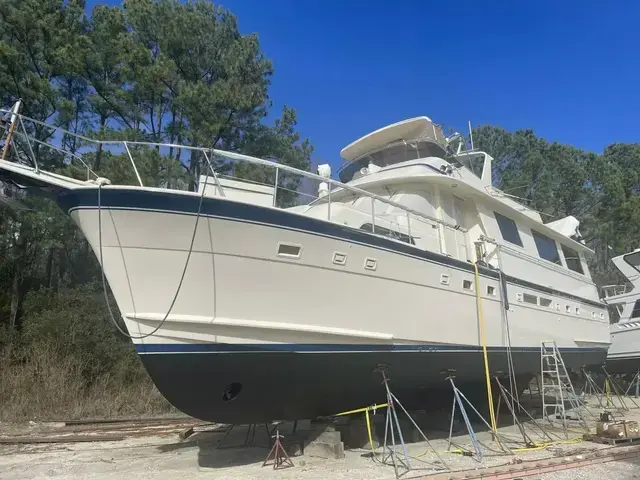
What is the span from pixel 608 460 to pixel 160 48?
16078mm

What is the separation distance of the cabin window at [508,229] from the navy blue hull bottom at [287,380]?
9.74 ft

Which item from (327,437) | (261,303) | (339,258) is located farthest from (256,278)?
(327,437)

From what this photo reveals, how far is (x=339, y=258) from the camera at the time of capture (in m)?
5.82

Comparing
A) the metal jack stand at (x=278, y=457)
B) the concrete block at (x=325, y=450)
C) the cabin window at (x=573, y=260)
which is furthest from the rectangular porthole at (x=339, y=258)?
the cabin window at (x=573, y=260)

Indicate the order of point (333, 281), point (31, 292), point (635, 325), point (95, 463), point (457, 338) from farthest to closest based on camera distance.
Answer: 1. point (635, 325)
2. point (31, 292)
3. point (457, 338)
4. point (95, 463)
5. point (333, 281)

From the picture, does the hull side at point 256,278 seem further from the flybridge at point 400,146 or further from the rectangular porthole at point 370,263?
the flybridge at point 400,146

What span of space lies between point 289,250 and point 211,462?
3.09 m

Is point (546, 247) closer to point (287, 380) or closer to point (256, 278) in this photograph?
point (287, 380)

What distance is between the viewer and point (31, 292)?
13633 millimetres

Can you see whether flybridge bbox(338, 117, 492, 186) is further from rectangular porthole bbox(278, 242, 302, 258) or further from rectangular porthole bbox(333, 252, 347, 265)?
rectangular porthole bbox(278, 242, 302, 258)

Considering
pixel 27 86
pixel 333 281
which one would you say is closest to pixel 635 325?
pixel 333 281

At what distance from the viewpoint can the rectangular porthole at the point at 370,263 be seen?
605 centimetres

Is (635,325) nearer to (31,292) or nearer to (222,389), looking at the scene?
(222,389)

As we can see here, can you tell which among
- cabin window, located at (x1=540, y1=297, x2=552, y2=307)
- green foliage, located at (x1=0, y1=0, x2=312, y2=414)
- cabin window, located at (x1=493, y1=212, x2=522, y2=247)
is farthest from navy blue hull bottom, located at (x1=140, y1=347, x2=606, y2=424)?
green foliage, located at (x1=0, y1=0, x2=312, y2=414)
